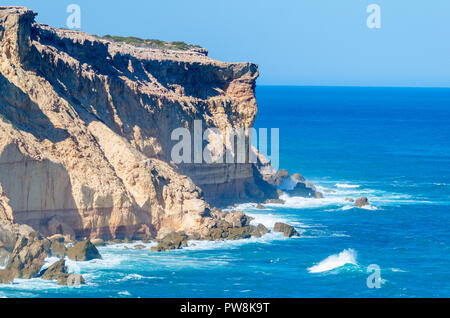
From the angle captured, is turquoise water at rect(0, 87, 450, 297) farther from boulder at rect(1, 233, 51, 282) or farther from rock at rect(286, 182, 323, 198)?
rock at rect(286, 182, 323, 198)

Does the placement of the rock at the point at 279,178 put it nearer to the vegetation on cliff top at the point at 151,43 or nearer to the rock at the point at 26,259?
the vegetation on cliff top at the point at 151,43

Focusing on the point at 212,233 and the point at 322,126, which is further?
the point at 322,126

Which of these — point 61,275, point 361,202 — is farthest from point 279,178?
point 61,275

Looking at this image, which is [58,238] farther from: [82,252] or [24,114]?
[24,114]

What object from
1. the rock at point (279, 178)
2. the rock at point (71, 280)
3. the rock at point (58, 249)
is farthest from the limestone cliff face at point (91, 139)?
the rock at point (279, 178)
